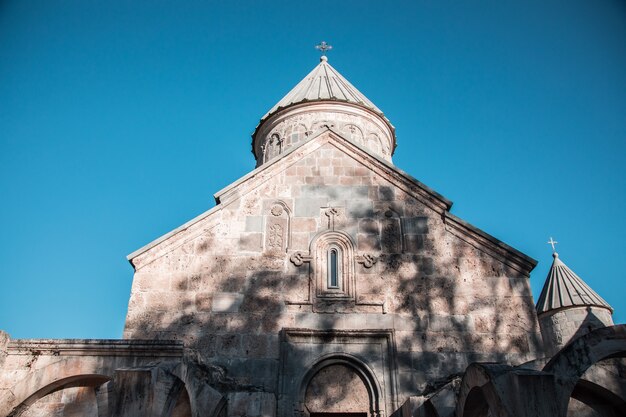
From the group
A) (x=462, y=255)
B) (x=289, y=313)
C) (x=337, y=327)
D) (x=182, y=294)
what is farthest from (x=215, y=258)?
(x=462, y=255)

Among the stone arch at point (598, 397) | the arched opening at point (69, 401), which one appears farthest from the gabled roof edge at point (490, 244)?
the arched opening at point (69, 401)

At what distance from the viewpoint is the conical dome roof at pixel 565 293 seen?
46.2ft

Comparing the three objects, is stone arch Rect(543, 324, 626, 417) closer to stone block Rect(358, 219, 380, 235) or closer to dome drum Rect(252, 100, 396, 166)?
stone block Rect(358, 219, 380, 235)

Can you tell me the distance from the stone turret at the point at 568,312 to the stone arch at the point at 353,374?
786 centimetres

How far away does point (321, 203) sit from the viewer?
877cm

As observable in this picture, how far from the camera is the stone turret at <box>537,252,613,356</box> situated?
13734 millimetres

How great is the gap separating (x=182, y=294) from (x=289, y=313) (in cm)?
158

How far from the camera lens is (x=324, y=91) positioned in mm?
14461

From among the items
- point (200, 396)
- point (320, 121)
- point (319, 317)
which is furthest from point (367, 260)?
point (320, 121)

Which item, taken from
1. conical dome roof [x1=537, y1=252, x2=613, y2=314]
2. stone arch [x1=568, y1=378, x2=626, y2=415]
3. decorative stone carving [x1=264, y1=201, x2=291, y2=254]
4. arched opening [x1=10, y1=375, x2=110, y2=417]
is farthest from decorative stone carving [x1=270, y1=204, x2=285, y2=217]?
conical dome roof [x1=537, y1=252, x2=613, y2=314]

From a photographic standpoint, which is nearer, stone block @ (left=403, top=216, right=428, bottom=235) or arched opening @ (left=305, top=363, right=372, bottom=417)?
arched opening @ (left=305, top=363, right=372, bottom=417)

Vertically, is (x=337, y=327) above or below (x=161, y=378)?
above

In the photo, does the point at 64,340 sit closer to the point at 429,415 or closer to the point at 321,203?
the point at 321,203

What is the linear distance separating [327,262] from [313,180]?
147cm
